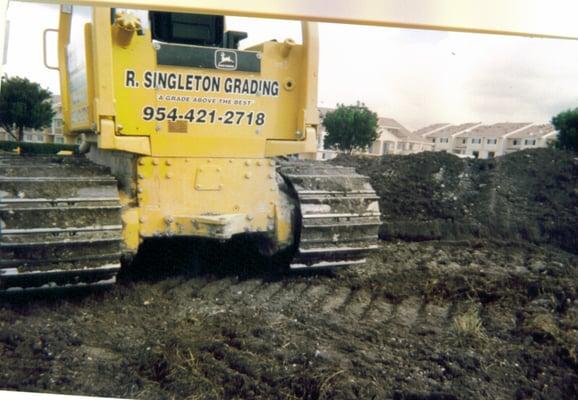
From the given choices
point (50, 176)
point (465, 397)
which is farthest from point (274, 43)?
point (465, 397)

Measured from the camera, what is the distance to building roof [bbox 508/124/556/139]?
388cm

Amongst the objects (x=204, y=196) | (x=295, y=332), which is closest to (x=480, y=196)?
(x=204, y=196)

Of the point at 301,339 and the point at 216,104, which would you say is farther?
the point at 216,104

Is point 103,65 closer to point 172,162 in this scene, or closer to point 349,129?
point 172,162

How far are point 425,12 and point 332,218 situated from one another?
2.04 metres

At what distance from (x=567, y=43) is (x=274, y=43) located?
194 centimetres

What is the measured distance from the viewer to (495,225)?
21.5 feet

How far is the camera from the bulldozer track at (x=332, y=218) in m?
3.46

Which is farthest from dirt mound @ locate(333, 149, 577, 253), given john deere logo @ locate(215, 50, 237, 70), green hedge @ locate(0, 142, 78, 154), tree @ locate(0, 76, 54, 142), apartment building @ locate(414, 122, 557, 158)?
tree @ locate(0, 76, 54, 142)

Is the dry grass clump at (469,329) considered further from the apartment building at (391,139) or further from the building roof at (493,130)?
the building roof at (493,130)

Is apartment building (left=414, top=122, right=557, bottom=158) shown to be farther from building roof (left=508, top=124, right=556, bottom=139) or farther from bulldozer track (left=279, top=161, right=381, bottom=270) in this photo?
bulldozer track (left=279, top=161, right=381, bottom=270)

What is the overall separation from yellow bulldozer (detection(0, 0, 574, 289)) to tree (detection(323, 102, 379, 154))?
503mm

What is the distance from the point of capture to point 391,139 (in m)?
4.44

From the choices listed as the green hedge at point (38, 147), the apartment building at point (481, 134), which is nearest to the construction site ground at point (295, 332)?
the green hedge at point (38, 147)
